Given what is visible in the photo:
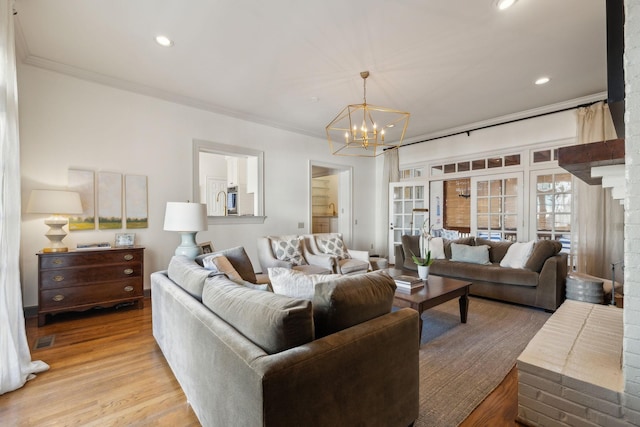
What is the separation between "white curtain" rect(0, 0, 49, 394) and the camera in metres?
1.81

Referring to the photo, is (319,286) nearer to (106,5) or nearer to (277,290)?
(277,290)

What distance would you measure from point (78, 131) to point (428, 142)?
5924 mm

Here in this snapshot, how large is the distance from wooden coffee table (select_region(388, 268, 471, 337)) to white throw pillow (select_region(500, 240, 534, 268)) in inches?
48.4

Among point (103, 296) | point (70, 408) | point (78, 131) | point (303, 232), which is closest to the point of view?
point (70, 408)

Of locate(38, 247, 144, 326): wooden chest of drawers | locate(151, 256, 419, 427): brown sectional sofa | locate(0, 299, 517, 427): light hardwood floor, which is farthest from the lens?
locate(38, 247, 144, 326): wooden chest of drawers

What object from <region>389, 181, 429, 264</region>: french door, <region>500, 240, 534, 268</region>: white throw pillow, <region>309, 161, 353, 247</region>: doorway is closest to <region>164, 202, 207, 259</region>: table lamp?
<region>309, 161, 353, 247</region>: doorway

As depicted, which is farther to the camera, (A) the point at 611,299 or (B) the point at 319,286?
(A) the point at 611,299

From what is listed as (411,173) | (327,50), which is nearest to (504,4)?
(327,50)

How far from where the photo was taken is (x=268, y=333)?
107cm

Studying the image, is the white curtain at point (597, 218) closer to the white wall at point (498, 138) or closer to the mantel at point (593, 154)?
the white wall at point (498, 138)

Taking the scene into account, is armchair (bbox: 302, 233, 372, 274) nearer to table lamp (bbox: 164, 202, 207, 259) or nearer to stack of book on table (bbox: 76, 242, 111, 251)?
table lamp (bbox: 164, 202, 207, 259)

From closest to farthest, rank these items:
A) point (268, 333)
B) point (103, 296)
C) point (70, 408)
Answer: point (268, 333) → point (70, 408) → point (103, 296)

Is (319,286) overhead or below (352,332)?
overhead

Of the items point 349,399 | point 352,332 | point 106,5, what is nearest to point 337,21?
point 106,5
